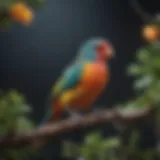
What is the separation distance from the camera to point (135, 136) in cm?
70

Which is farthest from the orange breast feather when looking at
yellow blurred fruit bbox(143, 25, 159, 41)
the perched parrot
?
yellow blurred fruit bbox(143, 25, 159, 41)

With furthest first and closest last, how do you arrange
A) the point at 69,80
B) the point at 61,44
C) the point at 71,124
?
the point at 61,44
the point at 69,80
the point at 71,124

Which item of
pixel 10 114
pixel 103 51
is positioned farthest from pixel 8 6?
pixel 103 51

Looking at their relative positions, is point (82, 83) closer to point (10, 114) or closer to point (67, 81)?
point (67, 81)

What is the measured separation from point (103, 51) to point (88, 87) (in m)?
0.10

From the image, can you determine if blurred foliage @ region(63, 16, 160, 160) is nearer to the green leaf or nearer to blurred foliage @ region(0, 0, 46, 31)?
the green leaf

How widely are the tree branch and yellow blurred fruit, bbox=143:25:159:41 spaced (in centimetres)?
16

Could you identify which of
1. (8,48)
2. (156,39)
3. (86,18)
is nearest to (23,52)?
(8,48)

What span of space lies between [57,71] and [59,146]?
160mm

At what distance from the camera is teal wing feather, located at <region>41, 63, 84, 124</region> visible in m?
0.79

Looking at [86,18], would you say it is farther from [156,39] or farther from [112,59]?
[156,39]

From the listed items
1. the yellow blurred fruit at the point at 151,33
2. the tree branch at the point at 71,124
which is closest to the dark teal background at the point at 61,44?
the yellow blurred fruit at the point at 151,33

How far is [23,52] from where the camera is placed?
87cm

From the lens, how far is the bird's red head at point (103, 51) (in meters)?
0.84
